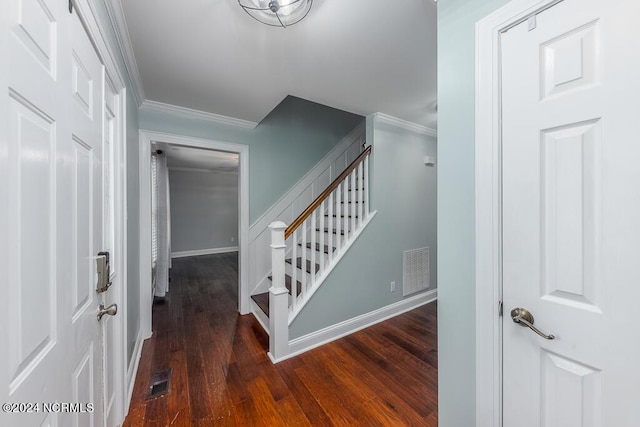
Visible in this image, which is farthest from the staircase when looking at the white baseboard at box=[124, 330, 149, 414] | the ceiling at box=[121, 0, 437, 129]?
the white baseboard at box=[124, 330, 149, 414]

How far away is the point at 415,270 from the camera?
3086 millimetres

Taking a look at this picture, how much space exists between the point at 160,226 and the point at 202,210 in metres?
3.25

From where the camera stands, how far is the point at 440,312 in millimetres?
1169

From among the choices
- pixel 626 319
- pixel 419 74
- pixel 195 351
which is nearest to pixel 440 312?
pixel 626 319

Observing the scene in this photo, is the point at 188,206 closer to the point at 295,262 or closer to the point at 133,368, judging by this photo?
the point at 133,368

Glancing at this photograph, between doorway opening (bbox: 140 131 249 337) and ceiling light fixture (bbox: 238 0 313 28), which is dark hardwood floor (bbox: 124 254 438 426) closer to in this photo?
doorway opening (bbox: 140 131 249 337)

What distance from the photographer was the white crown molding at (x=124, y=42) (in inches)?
48.6

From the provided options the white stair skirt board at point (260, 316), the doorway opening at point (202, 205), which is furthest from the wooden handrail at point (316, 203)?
the doorway opening at point (202, 205)

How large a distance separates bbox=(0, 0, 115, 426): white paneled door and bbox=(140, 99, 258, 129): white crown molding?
1.48 meters

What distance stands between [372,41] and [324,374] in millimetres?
2468

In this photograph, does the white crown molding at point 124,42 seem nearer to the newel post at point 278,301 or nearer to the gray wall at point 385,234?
the newel post at point 278,301

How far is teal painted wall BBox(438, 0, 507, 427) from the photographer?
1.02 metres

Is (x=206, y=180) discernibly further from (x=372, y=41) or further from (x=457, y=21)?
(x=457, y=21)

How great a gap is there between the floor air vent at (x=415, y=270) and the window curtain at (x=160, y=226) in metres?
3.32
